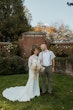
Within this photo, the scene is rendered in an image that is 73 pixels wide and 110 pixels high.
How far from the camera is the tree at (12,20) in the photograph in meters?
28.6

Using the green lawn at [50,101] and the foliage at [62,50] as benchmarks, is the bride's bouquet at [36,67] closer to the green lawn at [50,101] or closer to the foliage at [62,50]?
the green lawn at [50,101]

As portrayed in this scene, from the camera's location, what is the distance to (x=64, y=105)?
8.32m

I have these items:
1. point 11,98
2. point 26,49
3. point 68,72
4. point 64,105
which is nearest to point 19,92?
point 11,98

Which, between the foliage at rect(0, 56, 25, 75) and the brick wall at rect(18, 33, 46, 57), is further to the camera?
the brick wall at rect(18, 33, 46, 57)

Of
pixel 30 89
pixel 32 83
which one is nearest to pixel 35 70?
pixel 32 83

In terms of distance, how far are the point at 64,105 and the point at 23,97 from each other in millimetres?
1604

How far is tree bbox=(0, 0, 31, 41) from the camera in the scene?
28.6 meters

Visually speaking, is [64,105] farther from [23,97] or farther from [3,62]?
[3,62]

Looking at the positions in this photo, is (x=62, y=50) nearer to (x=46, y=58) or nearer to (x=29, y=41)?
(x=29, y=41)

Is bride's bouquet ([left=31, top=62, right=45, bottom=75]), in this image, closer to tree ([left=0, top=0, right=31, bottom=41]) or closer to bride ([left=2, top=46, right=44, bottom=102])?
bride ([left=2, top=46, right=44, bottom=102])

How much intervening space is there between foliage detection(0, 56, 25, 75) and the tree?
1330cm

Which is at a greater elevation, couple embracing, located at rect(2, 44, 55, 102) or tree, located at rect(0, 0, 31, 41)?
tree, located at rect(0, 0, 31, 41)

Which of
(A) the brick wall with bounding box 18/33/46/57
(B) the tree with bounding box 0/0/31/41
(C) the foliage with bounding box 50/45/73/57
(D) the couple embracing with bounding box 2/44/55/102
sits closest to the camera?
(D) the couple embracing with bounding box 2/44/55/102

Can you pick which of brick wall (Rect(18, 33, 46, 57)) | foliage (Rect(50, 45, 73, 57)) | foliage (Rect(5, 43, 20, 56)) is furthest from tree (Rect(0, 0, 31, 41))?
foliage (Rect(50, 45, 73, 57))
